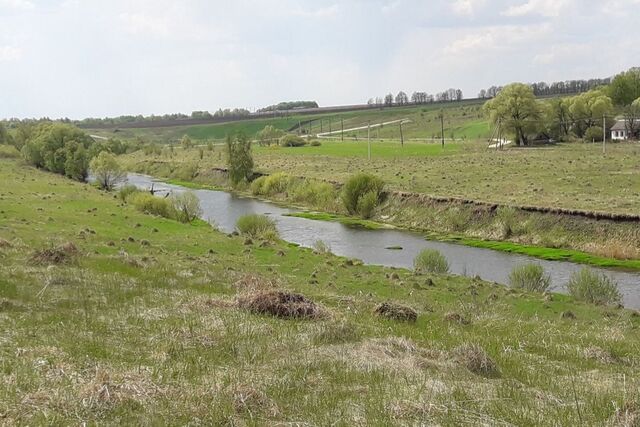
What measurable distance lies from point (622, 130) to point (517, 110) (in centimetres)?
2458

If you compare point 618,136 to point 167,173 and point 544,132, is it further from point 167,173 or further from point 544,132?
point 167,173

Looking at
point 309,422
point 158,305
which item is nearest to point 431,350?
point 309,422

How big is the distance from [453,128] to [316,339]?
593ft

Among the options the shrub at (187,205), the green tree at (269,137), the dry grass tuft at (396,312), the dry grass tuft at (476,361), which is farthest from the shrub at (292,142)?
the dry grass tuft at (476,361)

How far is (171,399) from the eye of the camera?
9008mm

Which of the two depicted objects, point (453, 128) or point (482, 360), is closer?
point (482, 360)

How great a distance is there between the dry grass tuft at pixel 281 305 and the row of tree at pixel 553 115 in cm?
10632

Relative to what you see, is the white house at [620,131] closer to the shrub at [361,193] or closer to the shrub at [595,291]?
the shrub at [361,193]

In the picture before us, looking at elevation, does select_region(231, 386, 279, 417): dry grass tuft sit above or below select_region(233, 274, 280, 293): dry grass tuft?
above

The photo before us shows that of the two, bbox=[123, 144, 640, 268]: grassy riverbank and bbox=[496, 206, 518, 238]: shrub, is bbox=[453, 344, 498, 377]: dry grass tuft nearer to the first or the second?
bbox=[123, 144, 640, 268]: grassy riverbank

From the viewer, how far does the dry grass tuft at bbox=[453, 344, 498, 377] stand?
12.2 meters

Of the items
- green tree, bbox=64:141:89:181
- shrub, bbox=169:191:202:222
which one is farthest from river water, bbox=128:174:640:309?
green tree, bbox=64:141:89:181

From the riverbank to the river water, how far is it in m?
Answer: 1.76

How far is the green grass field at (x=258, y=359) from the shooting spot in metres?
8.72
